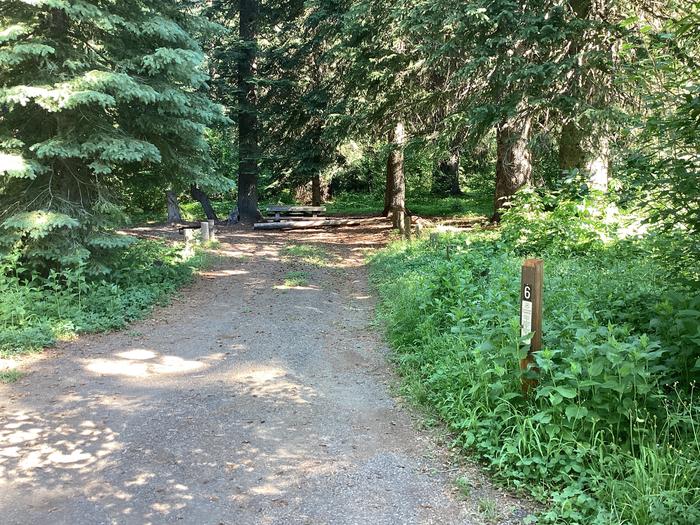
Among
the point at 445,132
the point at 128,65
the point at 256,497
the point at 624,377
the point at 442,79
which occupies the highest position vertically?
the point at 442,79

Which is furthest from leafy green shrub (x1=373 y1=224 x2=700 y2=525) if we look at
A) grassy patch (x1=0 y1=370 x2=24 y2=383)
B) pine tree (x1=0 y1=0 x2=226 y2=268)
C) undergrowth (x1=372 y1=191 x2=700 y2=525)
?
pine tree (x1=0 y1=0 x2=226 y2=268)

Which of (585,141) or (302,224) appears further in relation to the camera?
(302,224)

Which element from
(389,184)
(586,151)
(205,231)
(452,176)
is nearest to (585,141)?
(586,151)

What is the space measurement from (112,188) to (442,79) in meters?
11.2

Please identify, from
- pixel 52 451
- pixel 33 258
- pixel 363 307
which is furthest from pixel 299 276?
pixel 52 451

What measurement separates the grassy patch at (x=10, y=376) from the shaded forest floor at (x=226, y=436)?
120 mm

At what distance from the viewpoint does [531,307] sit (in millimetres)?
4301

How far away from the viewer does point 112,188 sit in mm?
10508

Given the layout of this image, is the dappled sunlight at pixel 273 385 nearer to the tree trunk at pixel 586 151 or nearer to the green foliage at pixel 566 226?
the green foliage at pixel 566 226

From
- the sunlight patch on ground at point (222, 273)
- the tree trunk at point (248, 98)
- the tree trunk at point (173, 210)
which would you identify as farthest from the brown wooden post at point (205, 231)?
the tree trunk at point (173, 210)

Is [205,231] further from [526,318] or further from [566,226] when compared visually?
[526,318]

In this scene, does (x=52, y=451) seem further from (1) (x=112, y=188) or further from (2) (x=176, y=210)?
(2) (x=176, y=210)

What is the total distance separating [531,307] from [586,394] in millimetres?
786

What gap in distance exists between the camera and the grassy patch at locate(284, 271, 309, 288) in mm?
12023
